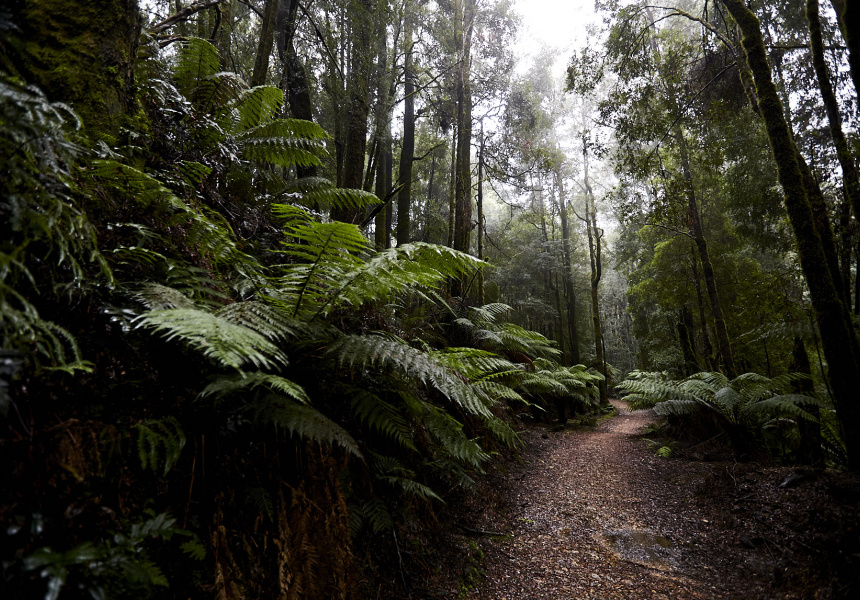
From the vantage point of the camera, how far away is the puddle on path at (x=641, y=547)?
109 inches

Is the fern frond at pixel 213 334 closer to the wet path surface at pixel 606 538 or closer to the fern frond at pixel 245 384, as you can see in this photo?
the fern frond at pixel 245 384

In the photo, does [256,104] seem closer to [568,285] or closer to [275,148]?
[275,148]

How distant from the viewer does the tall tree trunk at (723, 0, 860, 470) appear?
9.96ft

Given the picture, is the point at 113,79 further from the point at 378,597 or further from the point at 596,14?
the point at 596,14

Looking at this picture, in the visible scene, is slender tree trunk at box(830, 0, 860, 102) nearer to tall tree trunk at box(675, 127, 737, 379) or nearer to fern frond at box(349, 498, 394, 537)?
tall tree trunk at box(675, 127, 737, 379)

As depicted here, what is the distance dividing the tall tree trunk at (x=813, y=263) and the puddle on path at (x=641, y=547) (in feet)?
5.35

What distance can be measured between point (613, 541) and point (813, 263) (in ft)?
9.66

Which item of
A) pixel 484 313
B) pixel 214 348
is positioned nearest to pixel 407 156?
pixel 484 313

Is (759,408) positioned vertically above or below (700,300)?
below

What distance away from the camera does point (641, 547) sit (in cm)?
298

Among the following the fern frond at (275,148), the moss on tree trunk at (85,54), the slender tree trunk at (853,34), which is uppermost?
the slender tree trunk at (853,34)

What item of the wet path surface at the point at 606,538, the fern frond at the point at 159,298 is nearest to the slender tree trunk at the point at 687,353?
the wet path surface at the point at 606,538

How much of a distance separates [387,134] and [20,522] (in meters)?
7.60

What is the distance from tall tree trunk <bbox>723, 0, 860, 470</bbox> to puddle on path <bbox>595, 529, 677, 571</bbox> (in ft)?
5.35
